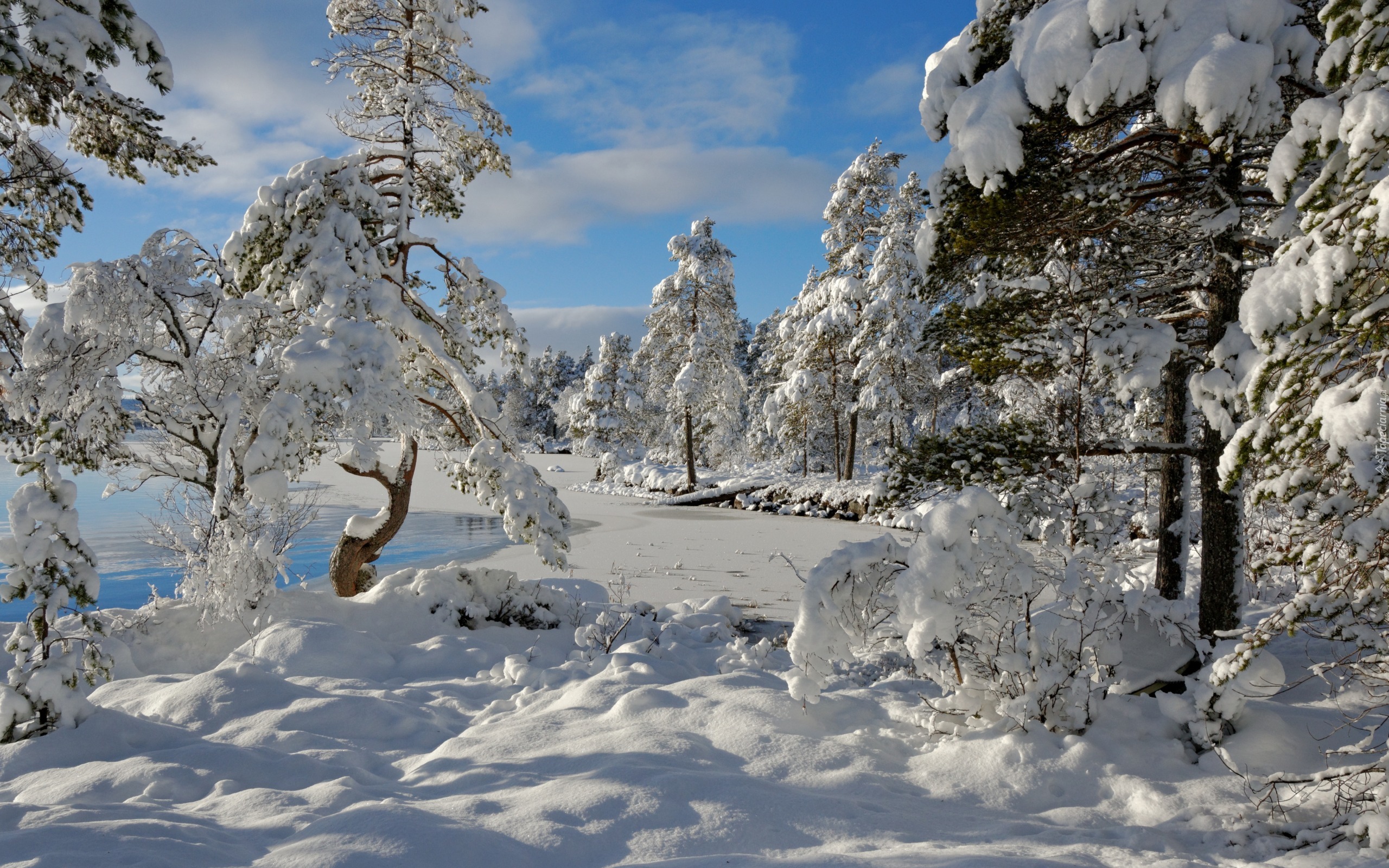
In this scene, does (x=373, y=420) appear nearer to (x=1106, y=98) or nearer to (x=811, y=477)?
(x=1106, y=98)

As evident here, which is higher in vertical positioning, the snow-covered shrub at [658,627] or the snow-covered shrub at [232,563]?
the snow-covered shrub at [232,563]

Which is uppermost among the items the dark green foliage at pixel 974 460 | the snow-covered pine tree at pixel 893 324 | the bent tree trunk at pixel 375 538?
the snow-covered pine tree at pixel 893 324

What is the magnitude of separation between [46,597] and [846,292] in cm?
2045

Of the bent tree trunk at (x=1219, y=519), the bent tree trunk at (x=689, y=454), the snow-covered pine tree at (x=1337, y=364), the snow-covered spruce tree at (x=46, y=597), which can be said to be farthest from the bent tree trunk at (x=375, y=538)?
the bent tree trunk at (x=689, y=454)

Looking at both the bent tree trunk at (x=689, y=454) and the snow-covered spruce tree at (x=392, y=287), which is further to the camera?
the bent tree trunk at (x=689, y=454)

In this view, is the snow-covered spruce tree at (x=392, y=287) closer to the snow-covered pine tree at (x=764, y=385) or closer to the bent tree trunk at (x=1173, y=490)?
the bent tree trunk at (x=1173, y=490)

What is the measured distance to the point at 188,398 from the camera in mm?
7094

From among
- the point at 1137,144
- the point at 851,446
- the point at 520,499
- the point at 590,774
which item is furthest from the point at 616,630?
the point at 851,446

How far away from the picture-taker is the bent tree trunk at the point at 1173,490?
714 centimetres

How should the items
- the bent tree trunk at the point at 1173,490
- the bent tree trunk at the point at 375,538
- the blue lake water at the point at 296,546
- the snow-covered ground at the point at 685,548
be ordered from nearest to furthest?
1. the bent tree trunk at the point at 1173,490
2. the bent tree trunk at the point at 375,538
3. the snow-covered ground at the point at 685,548
4. the blue lake water at the point at 296,546

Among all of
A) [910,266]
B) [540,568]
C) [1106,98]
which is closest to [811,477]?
[910,266]

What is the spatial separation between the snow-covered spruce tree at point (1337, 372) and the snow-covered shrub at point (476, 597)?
6.69 meters

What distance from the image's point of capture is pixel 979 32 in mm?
5738

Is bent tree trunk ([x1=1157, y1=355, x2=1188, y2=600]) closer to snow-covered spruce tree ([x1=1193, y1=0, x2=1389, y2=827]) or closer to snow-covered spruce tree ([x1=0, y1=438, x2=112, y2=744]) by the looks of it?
snow-covered spruce tree ([x1=1193, y1=0, x2=1389, y2=827])
